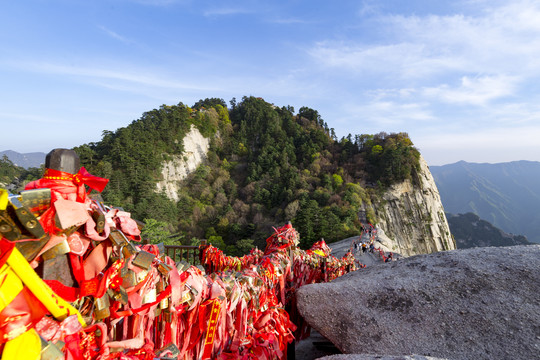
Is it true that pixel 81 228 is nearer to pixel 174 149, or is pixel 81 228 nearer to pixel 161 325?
pixel 161 325

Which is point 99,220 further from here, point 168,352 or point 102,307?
point 168,352

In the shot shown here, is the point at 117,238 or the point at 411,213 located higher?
the point at 117,238

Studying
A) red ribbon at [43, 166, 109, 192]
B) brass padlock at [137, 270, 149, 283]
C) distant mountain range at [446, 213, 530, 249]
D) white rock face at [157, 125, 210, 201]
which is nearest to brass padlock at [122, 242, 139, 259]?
brass padlock at [137, 270, 149, 283]

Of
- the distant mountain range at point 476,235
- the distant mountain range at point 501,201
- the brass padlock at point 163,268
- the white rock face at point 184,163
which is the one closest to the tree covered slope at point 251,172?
the white rock face at point 184,163

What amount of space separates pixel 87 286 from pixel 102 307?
0.17 meters

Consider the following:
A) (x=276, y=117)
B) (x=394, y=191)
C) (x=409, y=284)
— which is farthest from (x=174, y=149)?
(x=409, y=284)

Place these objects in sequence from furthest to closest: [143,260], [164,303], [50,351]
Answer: [164,303], [143,260], [50,351]

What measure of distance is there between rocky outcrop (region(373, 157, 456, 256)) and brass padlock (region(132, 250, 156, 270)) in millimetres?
44015

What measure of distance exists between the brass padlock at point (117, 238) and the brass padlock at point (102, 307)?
0.33 meters

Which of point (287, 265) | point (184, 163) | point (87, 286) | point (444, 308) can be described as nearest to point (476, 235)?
point (184, 163)

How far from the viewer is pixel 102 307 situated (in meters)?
1.66

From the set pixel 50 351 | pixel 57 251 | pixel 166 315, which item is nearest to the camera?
pixel 50 351

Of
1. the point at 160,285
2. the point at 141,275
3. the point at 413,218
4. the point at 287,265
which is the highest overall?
the point at 141,275

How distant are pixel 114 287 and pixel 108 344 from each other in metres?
0.35
